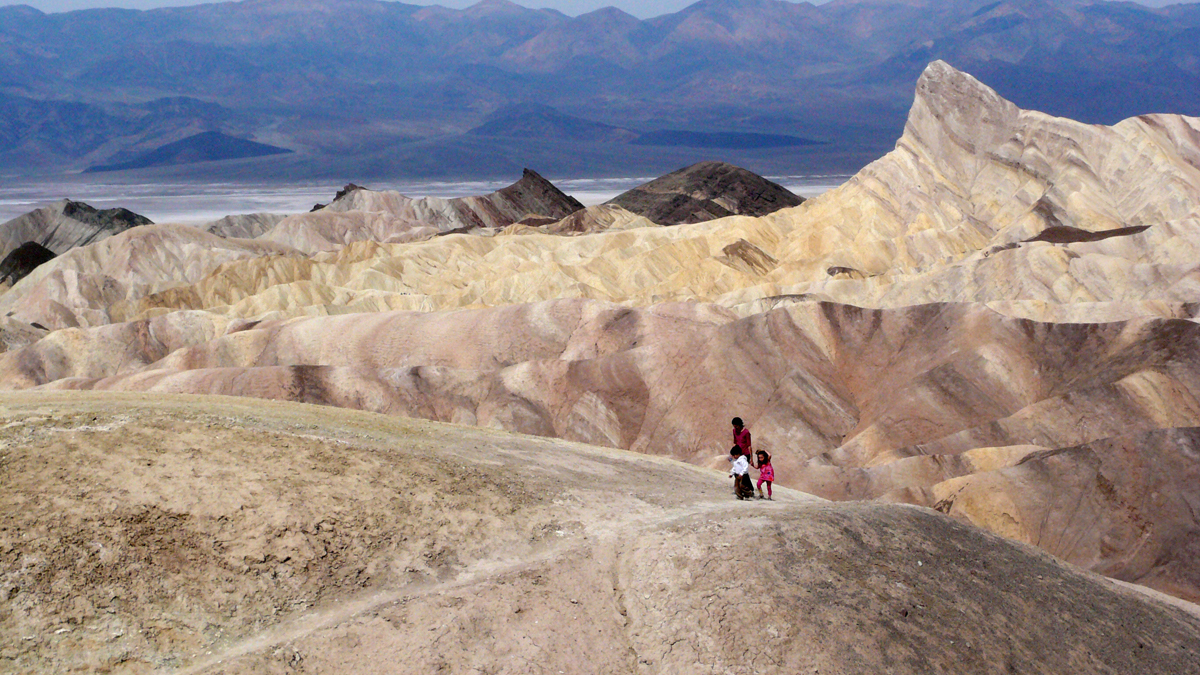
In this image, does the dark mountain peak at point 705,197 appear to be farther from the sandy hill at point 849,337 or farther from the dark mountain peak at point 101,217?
the dark mountain peak at point 101,217

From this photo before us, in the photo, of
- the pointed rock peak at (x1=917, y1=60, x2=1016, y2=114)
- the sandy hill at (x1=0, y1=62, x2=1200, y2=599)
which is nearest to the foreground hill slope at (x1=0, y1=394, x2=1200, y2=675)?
the sandy hill at (x1=0, y1=62, x2=1200, y2=599)

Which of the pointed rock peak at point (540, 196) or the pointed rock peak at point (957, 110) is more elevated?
the pointed rock peak at point (957, 110)

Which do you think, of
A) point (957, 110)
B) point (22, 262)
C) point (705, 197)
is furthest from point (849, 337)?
point (22, 262)

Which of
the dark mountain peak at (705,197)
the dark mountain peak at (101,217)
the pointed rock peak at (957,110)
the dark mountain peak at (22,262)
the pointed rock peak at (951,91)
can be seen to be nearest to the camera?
the pointed rock peak at (957,110)

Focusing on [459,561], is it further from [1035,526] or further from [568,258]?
[568,258]

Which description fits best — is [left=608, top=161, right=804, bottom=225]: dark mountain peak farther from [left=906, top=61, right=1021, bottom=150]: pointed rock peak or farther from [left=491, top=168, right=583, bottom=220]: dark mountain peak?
[left=906, top=61, right=1021, bottom=150]: pointed rock peak

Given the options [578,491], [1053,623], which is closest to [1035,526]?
[1053,623]

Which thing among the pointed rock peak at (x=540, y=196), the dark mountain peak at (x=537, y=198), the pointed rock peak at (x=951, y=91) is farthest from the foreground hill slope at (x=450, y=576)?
the pointed rock peak at (x=540, y=196)

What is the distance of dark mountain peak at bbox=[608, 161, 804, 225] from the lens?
388 feet

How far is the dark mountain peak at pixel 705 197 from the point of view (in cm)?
11831

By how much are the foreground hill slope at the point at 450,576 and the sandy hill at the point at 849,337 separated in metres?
13.0

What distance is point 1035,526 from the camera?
2894 centimetres

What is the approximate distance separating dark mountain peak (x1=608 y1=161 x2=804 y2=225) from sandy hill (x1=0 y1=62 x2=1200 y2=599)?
29350 mm

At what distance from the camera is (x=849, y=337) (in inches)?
1762
